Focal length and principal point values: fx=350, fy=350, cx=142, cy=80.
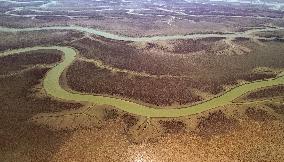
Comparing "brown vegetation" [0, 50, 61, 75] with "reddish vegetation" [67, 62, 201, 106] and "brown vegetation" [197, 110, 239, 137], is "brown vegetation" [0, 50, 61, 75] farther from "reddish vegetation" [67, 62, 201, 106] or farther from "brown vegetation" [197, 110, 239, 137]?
"brown vegetation" [197, 110, 239, 137]

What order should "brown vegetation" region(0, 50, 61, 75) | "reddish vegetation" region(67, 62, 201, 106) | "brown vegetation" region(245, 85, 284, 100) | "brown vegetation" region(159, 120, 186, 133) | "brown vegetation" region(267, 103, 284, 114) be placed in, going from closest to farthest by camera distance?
"brown vegetation" region(159, 120, 186, 133) → "brown vegetation" region(267, 103, 284, 114) → "reddish vegetation" region(67, 62, 201, 106) → "brown vegetation" region(245, 85, 284, 100) → "brown vegetation" region(0, 50, 61, 75)

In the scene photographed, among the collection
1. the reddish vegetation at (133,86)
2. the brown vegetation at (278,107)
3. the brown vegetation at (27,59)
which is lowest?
the brown vegetation at (278,107)

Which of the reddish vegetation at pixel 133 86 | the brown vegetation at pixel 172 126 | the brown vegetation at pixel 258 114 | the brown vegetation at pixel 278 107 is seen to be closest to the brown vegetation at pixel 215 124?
the brown vegetation at pixel 172 126

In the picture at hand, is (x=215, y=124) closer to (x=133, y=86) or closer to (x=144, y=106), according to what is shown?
(x=144, y=106)

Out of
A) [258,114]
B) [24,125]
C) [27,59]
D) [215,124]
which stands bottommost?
[24,125]

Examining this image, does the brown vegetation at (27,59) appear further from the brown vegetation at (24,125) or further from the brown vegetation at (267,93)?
the brown vegetation at (267,93)

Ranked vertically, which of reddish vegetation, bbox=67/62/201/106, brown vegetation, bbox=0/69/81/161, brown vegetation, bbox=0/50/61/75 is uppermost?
brown vegetation, bbox=0/50/61/75

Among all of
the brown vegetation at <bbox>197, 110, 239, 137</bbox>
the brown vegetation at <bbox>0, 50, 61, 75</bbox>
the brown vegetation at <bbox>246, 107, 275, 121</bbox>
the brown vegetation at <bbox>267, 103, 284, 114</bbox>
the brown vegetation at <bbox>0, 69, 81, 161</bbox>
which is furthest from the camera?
the brown vegetation at <bbox>0, 50, 61, 75</bbox>

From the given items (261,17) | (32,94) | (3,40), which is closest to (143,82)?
(32,94)

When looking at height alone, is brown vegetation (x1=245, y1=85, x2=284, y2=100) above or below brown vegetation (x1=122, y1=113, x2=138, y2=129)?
above

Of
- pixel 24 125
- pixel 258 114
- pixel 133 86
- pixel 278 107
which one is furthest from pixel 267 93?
pixel 24 125

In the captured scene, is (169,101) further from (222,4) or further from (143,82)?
(222,4)

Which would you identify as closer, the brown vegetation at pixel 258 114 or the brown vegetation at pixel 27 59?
the brown vegetation at pixel 258 114

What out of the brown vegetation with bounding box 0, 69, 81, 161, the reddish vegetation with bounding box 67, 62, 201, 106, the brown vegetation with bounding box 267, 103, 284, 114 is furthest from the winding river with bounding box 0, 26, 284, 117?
the brown vegetation with bounding box 267, 103, 284, 114
